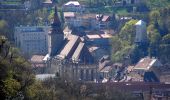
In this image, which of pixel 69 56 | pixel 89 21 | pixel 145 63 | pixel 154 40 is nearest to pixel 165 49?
pixel 154 40

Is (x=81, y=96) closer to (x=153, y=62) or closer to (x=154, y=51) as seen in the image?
(x=153, y=62)

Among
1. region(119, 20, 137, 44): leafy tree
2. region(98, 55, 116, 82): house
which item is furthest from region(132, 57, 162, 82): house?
region(119, 20, 137, 44): leafy tree

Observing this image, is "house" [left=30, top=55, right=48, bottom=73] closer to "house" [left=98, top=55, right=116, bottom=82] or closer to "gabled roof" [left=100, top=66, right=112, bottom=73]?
"house" [left=98, top=55, right=116, bottom=82]

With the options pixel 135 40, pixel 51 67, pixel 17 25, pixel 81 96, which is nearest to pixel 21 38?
pixel 17 25

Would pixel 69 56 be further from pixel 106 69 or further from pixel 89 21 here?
pixel 89 21

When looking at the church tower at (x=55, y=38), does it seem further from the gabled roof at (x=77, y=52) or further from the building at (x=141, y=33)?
the building at (x=141, y=33)

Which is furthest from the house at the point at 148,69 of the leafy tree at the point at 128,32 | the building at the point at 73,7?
the building at the point at 73,7

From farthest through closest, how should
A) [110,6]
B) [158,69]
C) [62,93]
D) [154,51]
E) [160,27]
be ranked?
[110,6] → [160,27] → [154,51] → [158,69] → [62,93]
